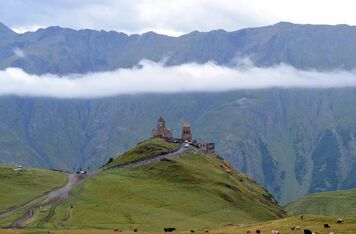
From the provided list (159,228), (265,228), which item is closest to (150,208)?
(159,228)

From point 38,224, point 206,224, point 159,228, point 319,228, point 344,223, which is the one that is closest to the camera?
point 319,228

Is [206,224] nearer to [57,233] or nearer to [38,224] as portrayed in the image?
[38,224]

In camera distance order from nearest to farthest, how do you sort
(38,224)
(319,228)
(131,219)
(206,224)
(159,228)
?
(319,228) → (38,224) → (159,228) → (131,219) → (206,224)

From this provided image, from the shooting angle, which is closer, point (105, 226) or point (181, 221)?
point (105, 226)

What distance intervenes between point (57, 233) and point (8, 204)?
93456 mm

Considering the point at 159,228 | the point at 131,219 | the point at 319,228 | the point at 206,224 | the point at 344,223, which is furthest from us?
the point at 206,224

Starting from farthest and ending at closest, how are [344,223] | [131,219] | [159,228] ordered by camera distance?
1. [131,219]
2. [159,228]
3. [344,223]

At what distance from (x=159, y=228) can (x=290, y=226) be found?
59862 mm

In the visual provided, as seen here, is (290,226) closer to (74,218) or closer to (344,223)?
(344,223)

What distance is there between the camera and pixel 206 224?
19062 centimetres

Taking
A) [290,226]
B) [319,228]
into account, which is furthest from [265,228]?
[319,228]

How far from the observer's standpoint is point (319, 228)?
4112 inches

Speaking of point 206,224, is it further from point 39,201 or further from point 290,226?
point 290,226

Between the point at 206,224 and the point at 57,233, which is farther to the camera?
the point at 206,224
